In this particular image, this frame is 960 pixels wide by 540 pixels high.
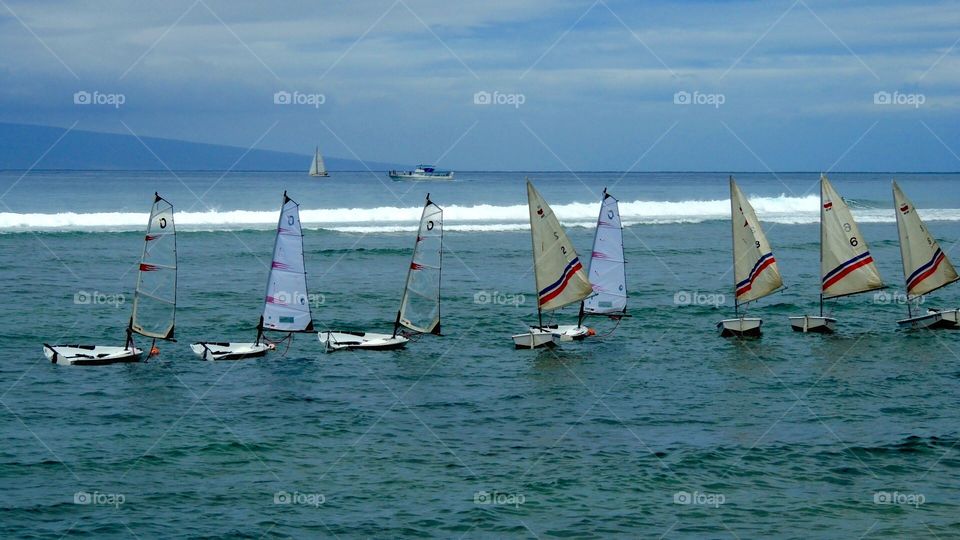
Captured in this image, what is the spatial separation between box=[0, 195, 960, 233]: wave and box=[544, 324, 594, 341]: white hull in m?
56.0

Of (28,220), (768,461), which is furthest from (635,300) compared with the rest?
(28,220)

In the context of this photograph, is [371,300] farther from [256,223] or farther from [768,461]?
[256,223]

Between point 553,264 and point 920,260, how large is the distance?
54.9 ft

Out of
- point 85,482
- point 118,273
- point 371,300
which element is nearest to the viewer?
point 85,482

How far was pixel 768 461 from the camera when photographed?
26.0 metres

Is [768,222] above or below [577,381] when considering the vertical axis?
above

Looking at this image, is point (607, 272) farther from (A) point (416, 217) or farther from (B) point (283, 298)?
(A) point (416, 217)

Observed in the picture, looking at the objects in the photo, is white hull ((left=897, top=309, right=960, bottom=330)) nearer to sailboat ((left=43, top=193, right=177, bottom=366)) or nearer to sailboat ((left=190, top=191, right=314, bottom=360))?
sailboat ((left=190, top=191, right=314, bottom=360))

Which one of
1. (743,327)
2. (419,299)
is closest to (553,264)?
(419,299)

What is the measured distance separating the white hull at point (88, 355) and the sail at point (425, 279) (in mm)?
9962

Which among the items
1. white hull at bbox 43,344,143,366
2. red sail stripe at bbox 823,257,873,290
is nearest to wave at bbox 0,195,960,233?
red sail stripe at bbox 823,257,873,290

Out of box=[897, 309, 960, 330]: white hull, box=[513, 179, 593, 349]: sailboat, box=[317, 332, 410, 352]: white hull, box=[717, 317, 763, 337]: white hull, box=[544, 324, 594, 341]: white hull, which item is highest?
box=[513, 179, 593, 349]: sailboat

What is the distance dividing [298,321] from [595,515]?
60.6 feet

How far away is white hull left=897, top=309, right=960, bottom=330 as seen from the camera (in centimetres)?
4378
